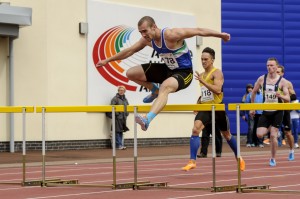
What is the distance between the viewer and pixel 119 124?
26.5m

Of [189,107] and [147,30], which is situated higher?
[147,30]

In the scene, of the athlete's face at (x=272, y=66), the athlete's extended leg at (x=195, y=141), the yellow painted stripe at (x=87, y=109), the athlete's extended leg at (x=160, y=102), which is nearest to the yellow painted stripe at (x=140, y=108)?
the yellow painted stripe at (x=87, y=109)

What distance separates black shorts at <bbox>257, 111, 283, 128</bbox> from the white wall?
9.13 m

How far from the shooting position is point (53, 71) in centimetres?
2609

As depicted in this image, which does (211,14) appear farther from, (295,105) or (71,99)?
(295,105)

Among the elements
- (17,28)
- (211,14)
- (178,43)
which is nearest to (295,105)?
(178,43)

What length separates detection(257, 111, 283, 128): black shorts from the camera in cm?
1806

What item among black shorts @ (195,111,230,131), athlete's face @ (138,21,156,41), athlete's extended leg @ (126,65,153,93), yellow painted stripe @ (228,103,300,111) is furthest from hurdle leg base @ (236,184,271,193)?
black shorts @ (195,111,230,131)

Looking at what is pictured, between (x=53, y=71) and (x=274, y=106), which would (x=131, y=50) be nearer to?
(x=274, y=106)

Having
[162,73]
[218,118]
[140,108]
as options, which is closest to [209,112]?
[218,118]

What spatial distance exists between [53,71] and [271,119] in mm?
9507

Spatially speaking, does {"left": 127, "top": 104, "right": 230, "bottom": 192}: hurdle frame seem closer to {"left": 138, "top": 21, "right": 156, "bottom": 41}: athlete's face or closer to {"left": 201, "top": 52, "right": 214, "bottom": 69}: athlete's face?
{"left": 138, "top": 21, "right": 156, "bottom": 41}: athlete's face

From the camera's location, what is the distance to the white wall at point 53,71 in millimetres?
25366

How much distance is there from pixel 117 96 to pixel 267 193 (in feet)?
48.6
